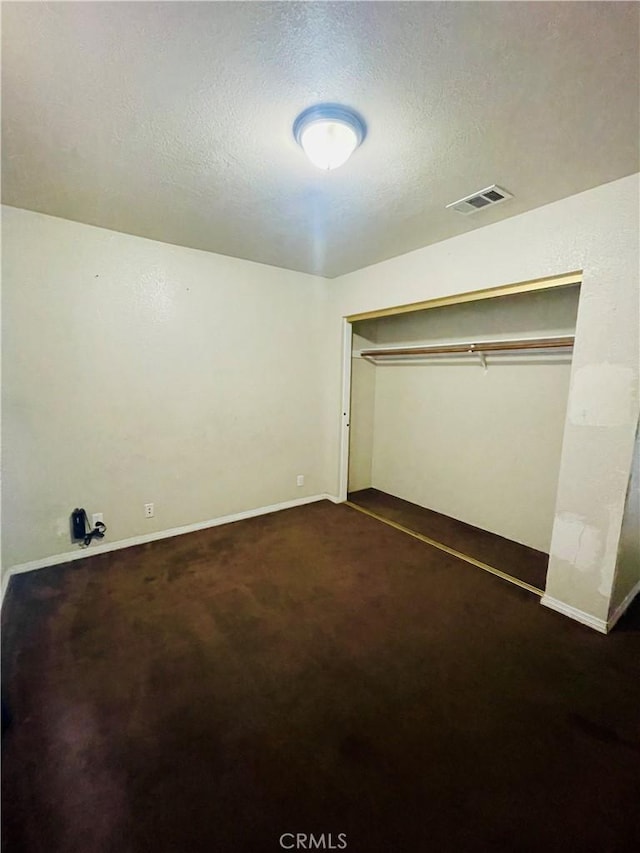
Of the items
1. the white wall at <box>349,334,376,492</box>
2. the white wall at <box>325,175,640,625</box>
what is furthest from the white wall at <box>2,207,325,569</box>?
the white wall at <box>325,175,640,625</box>

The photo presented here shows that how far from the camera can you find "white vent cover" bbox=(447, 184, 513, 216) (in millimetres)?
2049

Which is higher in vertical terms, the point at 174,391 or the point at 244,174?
the point at 244,174

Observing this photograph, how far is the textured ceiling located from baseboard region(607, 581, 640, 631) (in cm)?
248

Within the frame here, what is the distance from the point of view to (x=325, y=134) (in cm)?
156

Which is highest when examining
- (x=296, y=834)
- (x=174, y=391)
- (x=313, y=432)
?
(x=174, y=391)

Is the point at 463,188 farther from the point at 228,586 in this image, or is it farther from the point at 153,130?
the point at 228,586

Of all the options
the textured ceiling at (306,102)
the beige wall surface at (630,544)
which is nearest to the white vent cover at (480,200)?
the textured ceiling at (306,102)

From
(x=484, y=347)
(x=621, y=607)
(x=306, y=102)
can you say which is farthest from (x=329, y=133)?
(x=621, y=607)

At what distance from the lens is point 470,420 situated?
11.5 feet

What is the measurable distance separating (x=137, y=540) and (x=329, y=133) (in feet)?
10.3

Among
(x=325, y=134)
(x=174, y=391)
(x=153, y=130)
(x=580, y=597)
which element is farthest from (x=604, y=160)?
(x=174, y=391)

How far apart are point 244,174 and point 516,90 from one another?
51.2 inches

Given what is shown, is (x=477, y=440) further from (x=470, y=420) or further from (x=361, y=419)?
(x=361, y=419)

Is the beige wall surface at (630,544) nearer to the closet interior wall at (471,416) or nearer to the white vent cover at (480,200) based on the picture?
the closet interior wall at (471,416)
